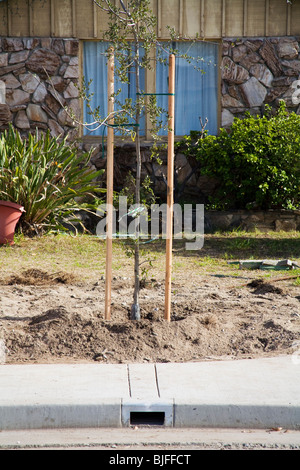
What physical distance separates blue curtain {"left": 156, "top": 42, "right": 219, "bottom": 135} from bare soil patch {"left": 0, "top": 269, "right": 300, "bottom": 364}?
5703 mm

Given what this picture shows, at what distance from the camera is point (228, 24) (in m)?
11.5

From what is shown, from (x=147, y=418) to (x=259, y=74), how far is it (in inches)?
350

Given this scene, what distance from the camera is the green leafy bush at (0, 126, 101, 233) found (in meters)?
9.52

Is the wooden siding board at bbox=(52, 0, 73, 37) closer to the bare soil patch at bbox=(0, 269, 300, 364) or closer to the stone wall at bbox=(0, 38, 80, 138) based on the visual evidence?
the stone wall at bbox=(0, 38, 80, 138)

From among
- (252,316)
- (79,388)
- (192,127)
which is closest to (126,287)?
(252,316)

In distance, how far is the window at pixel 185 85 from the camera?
38.7 ft

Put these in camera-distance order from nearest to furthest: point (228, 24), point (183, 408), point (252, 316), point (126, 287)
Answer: point (183, 408) → point (252, 316) → point (126, 287) → point (228, 24)

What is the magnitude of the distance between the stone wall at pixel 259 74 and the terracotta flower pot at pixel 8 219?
15.3ft

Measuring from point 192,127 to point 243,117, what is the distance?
1010mm

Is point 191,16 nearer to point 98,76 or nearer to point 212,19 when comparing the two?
point 212,19

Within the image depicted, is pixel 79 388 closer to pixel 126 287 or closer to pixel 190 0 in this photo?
pixel 126 287

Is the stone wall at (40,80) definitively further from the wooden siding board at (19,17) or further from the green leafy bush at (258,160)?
the green leafy bush at (258,160)

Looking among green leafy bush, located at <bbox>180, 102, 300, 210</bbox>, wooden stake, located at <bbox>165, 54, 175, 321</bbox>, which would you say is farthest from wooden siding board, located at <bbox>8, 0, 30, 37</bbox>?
wooden stake, located at <bbox>165, 54, 175, 321</bbox>

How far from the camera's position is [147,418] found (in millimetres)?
3973
